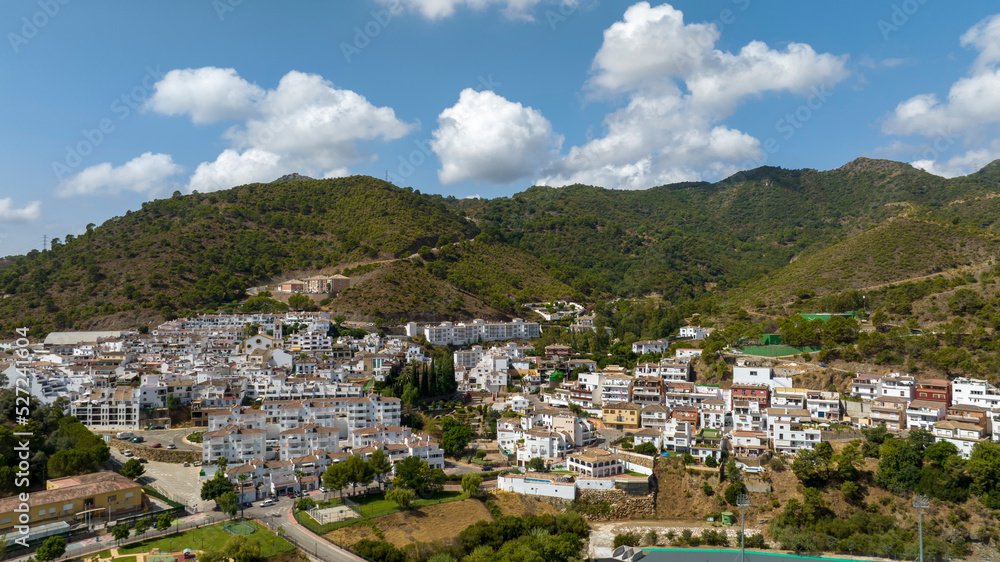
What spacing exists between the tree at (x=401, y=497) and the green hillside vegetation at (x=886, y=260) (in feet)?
119

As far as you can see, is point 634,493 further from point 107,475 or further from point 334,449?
point 107,475

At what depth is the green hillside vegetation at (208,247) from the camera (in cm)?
6207

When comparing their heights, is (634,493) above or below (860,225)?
below

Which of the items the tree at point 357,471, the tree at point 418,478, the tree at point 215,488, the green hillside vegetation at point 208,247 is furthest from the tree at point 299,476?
the green hillside vegetation at point 208,247

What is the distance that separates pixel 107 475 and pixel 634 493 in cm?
2255

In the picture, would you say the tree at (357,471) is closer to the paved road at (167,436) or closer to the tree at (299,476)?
the tree at (299,476)

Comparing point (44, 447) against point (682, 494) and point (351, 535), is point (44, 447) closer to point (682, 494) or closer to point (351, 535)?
point (351, 535)

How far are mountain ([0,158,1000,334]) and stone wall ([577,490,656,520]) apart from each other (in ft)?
102

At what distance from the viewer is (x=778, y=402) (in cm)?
3591

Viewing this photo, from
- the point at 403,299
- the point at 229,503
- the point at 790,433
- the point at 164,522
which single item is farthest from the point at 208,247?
the point at 790,433

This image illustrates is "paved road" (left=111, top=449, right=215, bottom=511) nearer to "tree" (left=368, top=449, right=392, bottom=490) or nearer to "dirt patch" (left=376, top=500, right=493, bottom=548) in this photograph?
"tree" (left=368, top=449, right=392, bottom=490)

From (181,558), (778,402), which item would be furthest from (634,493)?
(181,558)

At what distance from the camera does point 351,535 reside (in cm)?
2556

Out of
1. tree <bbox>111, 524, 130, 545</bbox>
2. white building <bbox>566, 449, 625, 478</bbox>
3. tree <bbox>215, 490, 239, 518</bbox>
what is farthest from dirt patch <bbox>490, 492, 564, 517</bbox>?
tree <bbox>111, 524, 130, 545</bbox>
